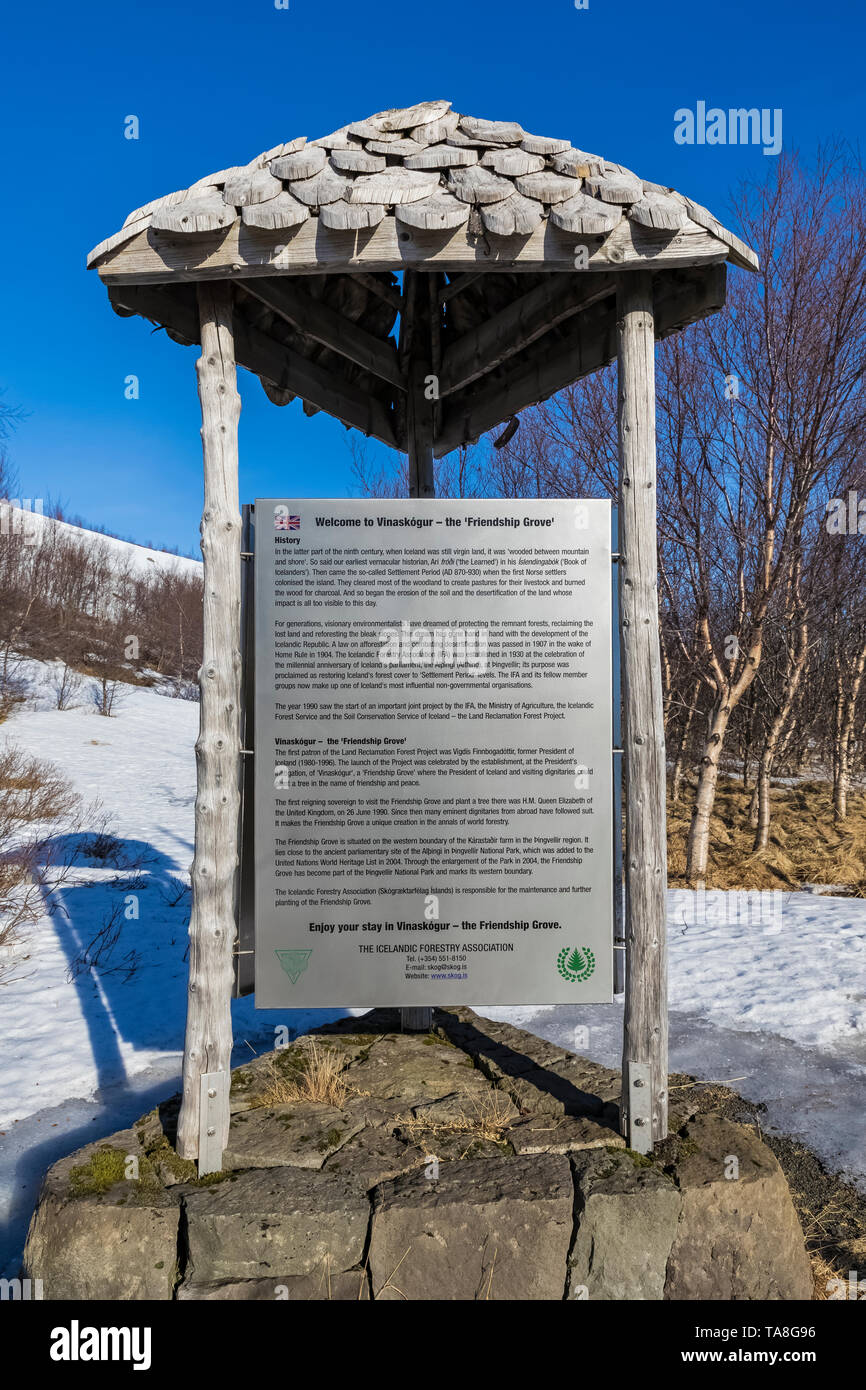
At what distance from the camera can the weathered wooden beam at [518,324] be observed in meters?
3.31

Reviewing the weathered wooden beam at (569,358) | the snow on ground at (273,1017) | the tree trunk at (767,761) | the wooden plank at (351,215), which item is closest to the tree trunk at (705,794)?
the snow on ground at (273,1017)

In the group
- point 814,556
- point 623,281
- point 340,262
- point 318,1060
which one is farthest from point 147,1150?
point 814,556

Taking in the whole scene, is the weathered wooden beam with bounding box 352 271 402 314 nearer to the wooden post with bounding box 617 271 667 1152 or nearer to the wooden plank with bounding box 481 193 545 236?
the wooden plank with bounding box 481 193 545 236

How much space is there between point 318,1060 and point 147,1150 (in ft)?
2.70

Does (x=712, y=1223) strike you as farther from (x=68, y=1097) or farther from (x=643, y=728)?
(x=68, y=1097)

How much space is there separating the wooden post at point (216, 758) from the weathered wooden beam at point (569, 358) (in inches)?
58.4

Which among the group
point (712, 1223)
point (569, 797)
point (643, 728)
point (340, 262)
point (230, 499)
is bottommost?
point (712, 1223)

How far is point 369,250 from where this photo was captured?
2.86m

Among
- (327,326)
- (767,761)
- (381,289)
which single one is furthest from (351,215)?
(767,761)

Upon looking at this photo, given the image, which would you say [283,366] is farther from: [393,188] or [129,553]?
[129,553]

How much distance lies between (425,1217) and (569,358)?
11.5 feet

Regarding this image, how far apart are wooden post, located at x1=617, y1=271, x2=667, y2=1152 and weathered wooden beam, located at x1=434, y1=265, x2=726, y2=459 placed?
0.30m

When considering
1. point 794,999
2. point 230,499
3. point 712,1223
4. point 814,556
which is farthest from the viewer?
point 814,556

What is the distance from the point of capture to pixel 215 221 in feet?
9.08
